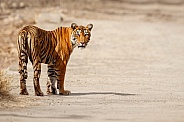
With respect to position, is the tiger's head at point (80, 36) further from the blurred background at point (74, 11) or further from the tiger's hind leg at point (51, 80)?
the blurred background at point (74, 11)

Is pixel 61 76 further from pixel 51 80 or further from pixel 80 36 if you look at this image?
pixel 80 36

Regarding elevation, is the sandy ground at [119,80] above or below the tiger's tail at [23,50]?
below

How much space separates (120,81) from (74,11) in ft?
57.5

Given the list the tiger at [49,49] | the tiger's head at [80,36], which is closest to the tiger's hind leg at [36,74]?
the tiger at [49,49]

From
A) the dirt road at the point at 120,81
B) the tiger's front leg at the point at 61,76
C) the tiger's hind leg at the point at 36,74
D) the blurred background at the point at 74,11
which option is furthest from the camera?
the blurred background at the point at 74,11

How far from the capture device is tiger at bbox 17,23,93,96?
13.0 meters

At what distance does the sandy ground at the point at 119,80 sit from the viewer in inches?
446

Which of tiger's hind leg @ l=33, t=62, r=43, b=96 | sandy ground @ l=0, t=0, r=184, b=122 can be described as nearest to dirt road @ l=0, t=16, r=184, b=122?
sandy ground @ l=0, t=0, r=184, b=122

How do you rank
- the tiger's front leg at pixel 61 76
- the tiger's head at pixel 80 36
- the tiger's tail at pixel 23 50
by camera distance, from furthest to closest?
the tiger's front leg at pixel 61 76
the tiger's head at pixel 80 36
the tiger's tail at pixel 23 50

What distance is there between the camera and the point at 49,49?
1346cm

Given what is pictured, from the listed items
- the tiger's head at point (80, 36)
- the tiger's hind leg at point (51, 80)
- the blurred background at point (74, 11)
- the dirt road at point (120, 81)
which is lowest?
the dirt road at point (120, 81)

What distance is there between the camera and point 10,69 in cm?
1794

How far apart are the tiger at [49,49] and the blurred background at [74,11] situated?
32.8 feet

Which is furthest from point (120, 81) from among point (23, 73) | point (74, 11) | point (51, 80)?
point (74, 11)
